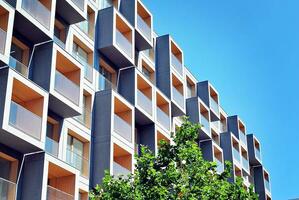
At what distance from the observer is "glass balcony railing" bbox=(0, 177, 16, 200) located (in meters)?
24.9

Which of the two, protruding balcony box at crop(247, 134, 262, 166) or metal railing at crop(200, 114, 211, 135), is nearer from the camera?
metal railing at crop(200, 114, 211, 135)

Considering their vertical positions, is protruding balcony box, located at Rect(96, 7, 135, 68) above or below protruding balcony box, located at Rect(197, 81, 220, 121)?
below

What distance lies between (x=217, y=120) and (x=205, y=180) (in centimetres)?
2883

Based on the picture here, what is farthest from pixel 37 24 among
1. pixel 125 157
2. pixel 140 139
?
pixel 140 139

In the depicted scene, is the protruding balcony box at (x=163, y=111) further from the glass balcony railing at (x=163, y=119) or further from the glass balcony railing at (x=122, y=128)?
the glass balcony railing at (x=122, y=128)

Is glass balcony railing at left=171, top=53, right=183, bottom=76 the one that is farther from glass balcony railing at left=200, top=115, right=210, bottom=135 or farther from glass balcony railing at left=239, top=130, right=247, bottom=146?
glass balcony railing at left=239, top=130, right=247, bottom=146

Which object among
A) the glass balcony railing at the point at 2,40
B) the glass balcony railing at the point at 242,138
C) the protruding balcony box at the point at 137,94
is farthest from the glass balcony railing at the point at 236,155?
the glass balcony railing at the point at 2,40

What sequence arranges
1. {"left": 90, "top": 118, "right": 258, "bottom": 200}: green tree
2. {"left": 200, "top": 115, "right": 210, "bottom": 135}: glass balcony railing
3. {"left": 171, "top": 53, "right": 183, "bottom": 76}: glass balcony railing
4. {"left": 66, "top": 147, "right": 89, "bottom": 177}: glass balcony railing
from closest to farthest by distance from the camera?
{"left": 90, "top": 118, "right": 258, "bottom": 200}: green tree < {"left": 66, "top": 147, "right": 89, "bottom": 177}: glass balcony railing < {"left": 171, "top": 53, "right": 183, "bottom": 76}: glass balcony railing < {"left": 200, "top": 115, "right": 210, "bottom": 135}: glass balcony railing

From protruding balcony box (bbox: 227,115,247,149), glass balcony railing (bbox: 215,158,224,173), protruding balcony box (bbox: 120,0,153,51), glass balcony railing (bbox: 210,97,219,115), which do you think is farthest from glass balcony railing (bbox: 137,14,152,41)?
protruding balcony box (bbox: 227,115,247,149)

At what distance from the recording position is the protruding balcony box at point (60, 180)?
89.0ft

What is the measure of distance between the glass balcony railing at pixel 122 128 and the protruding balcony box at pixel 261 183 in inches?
1183

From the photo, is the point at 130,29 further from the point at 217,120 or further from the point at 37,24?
the point at 217,120

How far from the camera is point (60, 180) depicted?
29.2 metres

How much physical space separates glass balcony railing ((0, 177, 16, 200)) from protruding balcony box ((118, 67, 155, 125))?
509 inches
